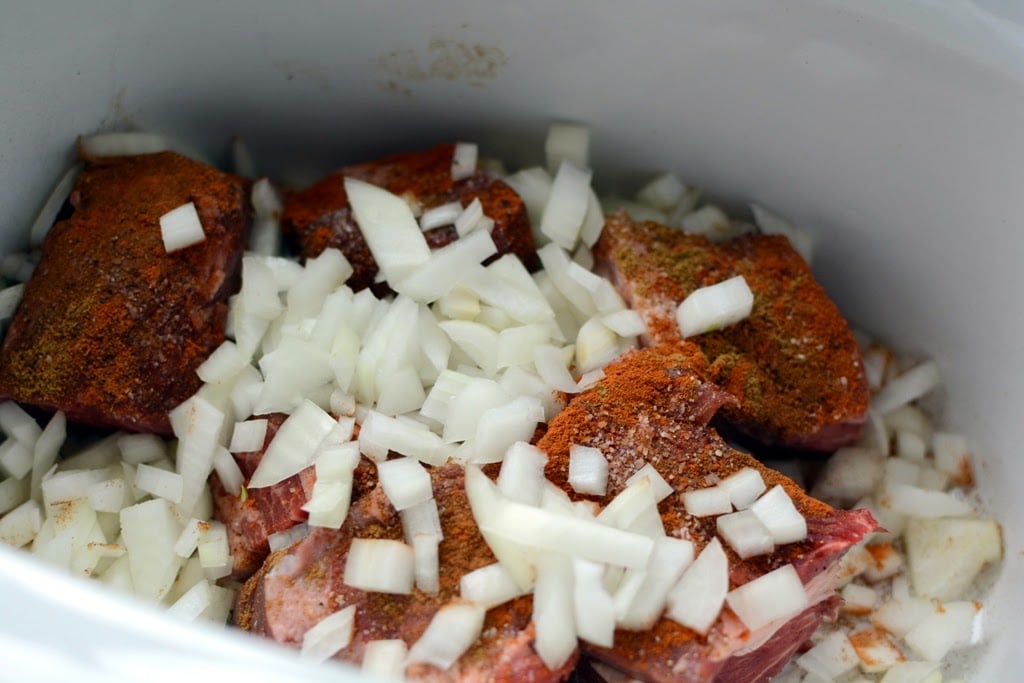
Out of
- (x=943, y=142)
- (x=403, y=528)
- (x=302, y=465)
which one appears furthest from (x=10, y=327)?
(x=943, y=142)

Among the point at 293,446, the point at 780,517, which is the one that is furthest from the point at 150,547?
the point at 780,517

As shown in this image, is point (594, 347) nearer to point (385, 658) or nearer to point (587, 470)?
point (587, 470)

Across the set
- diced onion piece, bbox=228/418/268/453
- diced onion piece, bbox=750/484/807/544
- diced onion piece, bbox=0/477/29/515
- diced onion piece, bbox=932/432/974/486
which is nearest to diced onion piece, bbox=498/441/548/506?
diced onion piece, bbox=750/484/807/544

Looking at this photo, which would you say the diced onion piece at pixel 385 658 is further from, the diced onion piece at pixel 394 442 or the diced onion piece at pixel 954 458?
the diced onion piece at pixel 954 458

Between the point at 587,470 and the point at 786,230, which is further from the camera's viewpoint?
the point at 786,230

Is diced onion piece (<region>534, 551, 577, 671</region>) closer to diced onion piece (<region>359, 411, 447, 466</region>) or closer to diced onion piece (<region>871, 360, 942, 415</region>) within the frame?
diced onion piece (<region>359, 411, 447, 466</region>)

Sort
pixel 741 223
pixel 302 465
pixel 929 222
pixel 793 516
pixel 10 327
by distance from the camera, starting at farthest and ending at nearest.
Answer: pixel 741 223 → pixel 929 222 → pixel 10 327 → pixel 302 465 → pixel 793 516

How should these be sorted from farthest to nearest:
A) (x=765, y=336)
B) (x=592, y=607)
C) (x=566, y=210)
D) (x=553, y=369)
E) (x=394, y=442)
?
(x=566, y=210) → (x=765, y=336) → (x=553, y=369) → (x=394, y=442) → (x=592, y=607)

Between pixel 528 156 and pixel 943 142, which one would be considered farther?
pixel 528 156

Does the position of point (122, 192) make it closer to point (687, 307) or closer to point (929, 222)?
point (687, 307)
